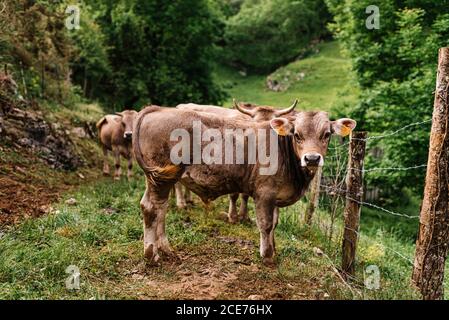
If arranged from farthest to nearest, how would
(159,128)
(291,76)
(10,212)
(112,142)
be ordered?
(291,76) < (112,142) < (10,212) < (159,128)

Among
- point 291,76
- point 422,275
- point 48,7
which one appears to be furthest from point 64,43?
point 291,76

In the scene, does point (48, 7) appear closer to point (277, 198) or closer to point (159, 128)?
point (159, 128)

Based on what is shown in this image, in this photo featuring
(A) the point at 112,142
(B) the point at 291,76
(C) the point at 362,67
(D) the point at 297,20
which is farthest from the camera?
(D) the point at 297,20

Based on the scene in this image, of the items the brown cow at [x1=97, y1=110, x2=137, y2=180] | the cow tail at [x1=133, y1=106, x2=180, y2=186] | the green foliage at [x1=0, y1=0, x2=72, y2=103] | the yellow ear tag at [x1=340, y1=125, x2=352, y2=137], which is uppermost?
the green foliage at [x1=0, y1=0, x2=72, y2=103]

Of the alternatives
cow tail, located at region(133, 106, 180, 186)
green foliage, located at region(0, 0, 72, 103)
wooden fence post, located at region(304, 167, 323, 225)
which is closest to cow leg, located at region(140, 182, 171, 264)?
cow tail, located at region(133, 106, 180, 186)

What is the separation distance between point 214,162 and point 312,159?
1.25 meters

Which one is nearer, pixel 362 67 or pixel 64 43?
pixel 362 67

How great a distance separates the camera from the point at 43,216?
22.8 feet

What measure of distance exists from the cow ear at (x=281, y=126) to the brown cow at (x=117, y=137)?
245 inches

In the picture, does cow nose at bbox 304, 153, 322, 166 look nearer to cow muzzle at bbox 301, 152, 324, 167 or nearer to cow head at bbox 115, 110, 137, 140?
cow muzzle at bbox 301, 152, 324, 167

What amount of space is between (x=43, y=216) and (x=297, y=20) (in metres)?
40.9

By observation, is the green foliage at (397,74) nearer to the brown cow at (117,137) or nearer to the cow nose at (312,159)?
the brown cow at (117,137)

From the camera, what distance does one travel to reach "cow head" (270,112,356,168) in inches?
199

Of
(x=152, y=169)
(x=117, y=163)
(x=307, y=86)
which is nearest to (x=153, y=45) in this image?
(x=117, y=163)
